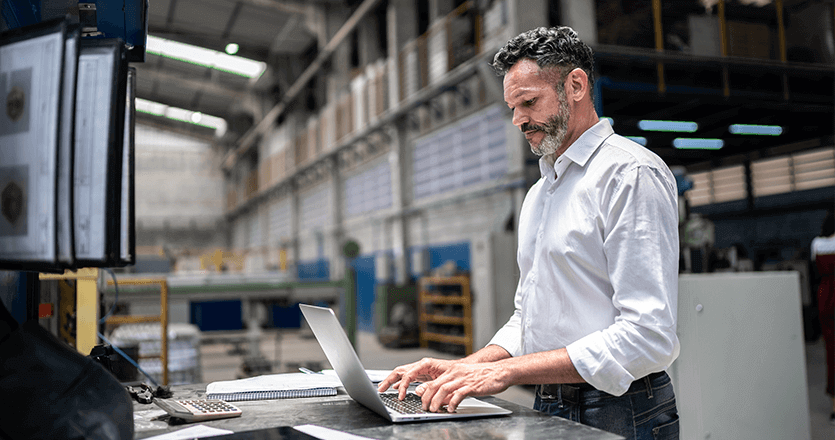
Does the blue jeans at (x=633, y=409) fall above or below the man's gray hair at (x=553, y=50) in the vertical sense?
below

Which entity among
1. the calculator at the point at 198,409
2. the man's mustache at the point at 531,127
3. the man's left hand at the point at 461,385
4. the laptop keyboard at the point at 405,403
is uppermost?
the man's mustache at the point at 531,127

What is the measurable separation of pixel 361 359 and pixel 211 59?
1074 cm

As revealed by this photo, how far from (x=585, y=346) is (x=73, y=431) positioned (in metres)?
0.87

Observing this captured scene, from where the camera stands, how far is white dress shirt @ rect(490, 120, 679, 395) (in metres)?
1.15

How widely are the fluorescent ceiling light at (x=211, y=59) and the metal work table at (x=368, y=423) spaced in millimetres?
14811

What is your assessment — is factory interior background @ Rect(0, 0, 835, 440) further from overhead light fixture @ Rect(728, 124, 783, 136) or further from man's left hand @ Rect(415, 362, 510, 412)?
man's left hand @ Rect(415, 362, 510, 412)

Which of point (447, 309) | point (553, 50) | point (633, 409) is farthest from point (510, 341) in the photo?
point (447, 309)

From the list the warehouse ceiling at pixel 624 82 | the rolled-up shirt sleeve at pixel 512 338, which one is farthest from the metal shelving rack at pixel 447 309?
the rolled-up shirt sleeve at pixel 512 338

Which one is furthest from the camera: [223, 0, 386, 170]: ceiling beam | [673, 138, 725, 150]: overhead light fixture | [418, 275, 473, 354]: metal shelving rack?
[223, 0, 386, 170]: ceiling beam

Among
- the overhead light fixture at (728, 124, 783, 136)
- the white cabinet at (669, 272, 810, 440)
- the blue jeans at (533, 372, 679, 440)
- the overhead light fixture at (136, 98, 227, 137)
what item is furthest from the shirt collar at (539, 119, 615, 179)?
the overhead light fixture at (136, 98, 227, 137)

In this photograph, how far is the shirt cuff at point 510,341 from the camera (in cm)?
150

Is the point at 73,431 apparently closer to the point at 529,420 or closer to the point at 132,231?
the point at 132,231

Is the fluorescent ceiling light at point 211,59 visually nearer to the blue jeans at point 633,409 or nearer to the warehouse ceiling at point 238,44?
the warehouse ceiling at point 238,44

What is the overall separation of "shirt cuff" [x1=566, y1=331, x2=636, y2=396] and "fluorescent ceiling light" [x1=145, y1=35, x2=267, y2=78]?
15089mm
